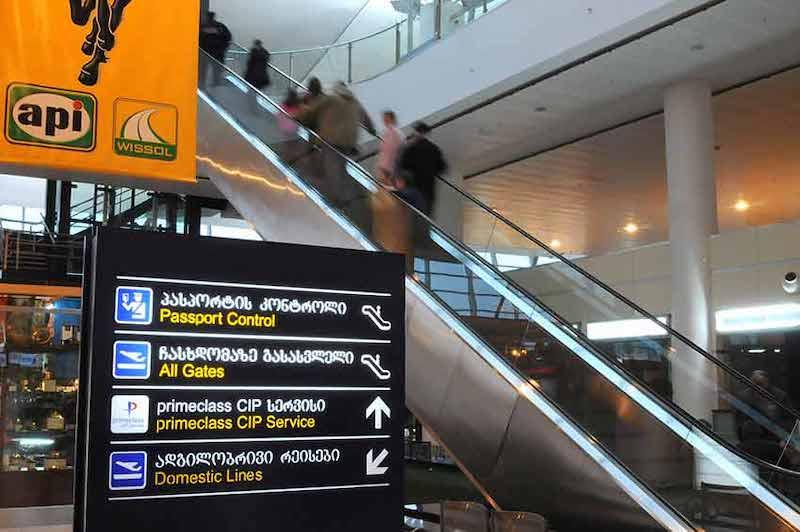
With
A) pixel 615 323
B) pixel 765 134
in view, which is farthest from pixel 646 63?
pixel 765 134

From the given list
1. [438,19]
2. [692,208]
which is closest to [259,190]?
[438,19]

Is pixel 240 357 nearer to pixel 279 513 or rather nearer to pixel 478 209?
pixel 279 513

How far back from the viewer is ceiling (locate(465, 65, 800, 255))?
1402cm

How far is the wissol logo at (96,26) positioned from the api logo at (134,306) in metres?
3.71

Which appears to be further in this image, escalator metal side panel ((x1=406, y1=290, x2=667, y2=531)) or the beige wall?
the beige wall

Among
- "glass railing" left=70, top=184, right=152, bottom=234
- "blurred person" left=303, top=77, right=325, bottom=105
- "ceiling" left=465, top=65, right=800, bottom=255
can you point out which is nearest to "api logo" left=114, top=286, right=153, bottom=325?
"ceiling" left=465, top=65, right=800, bottom=255

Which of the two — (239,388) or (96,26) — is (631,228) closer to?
(96,26)

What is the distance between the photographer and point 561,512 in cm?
617

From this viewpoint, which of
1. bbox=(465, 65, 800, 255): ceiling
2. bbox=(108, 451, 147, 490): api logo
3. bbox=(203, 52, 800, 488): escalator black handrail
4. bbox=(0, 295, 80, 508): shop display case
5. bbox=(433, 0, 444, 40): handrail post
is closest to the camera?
bbox=(108, 451, 147, 490): api logo

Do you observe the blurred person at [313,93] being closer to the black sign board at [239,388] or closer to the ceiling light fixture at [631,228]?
the black sign board at [239,388]

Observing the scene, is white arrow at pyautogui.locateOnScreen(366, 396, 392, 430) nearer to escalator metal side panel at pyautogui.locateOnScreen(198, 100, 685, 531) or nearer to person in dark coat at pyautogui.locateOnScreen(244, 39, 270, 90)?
escalator metal side panel at pyautogui.locateOnScreen(198, 100, 685, 531)

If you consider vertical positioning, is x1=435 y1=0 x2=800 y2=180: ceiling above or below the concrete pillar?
above

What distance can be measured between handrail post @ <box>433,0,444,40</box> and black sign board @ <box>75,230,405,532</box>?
11.9 metres

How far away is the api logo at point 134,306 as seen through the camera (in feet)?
8.10
